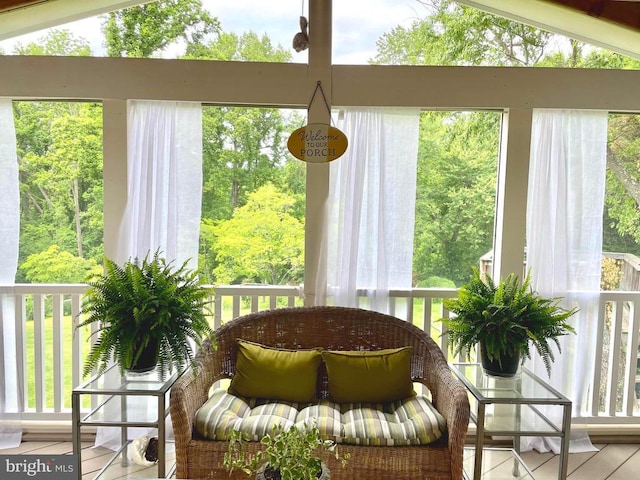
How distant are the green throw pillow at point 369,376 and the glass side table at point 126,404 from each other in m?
0.78

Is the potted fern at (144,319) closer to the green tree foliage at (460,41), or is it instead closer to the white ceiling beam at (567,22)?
the green tree foliage at (460,41)

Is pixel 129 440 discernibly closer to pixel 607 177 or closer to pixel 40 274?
pixel 40 274

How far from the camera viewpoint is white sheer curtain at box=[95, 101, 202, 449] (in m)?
2.74

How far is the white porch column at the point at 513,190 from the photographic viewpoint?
9.18 feet

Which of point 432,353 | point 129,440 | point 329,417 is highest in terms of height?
point 432,353

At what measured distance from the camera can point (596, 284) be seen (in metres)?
2.84

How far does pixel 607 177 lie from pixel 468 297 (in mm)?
1457

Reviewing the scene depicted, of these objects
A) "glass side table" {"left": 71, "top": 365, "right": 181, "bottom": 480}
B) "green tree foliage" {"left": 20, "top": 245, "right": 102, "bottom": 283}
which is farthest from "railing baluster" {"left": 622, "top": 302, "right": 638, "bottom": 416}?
"green tree foliage" {"left": 20, "top": 245, "right": 102, "bottom": 283}

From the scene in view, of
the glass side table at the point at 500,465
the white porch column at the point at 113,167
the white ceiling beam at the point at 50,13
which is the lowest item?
the glass side table at the point at 500,465

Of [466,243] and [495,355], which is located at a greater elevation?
[466,243]

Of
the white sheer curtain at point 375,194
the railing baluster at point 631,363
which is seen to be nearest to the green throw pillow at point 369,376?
the white sheer curtain at point 375,194

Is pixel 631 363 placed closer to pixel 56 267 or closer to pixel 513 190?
pixel 513 190

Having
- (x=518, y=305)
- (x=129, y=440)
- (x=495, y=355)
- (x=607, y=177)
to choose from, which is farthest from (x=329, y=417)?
(x=607, y=177)

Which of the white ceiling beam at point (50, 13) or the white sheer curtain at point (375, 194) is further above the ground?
the white ceiling beam at point (50, 13)
